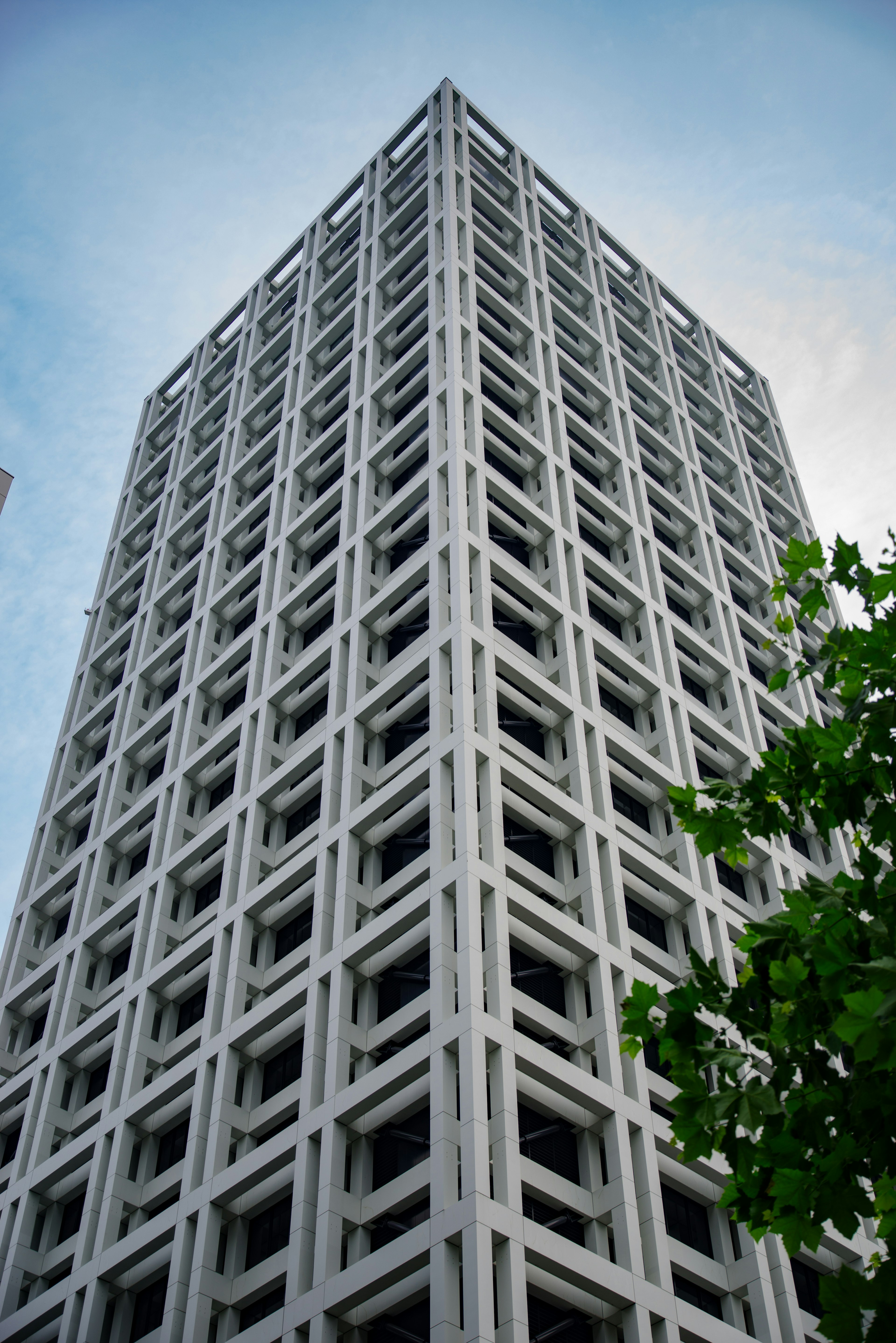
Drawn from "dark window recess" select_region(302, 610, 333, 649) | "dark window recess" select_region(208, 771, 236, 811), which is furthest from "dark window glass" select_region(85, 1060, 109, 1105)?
"dark window recess" select_region(302, 610, 333, 649)

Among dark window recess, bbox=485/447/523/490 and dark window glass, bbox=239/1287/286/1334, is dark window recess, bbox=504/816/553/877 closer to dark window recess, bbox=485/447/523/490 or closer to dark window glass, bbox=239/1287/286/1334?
dark window glass, bbox=239/1287/286/1334

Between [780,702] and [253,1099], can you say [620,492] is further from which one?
[253,1099]

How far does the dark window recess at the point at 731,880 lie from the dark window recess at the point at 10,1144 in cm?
2471

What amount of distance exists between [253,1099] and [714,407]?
1784 inches

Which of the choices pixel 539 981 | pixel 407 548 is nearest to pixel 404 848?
pixel 539 981

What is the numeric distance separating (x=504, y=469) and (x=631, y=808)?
14124mm

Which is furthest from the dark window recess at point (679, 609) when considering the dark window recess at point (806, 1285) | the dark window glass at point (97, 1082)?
the dark window glass at point (97, 1082)

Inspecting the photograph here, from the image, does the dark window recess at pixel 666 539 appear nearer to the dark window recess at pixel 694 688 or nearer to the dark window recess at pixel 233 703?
the dark window recess at pixel 694 688

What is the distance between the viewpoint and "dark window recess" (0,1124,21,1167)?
41875 mm

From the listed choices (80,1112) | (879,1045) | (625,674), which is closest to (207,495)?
(625,674)

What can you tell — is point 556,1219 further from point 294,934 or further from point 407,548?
point 407,548

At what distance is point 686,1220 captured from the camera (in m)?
31.4

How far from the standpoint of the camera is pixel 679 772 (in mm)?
40969

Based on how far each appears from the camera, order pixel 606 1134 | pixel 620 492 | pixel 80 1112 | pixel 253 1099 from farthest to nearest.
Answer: pixel 620 492 → pixel 80 1112 → pixel 253 1099 → pixel 606 1134
